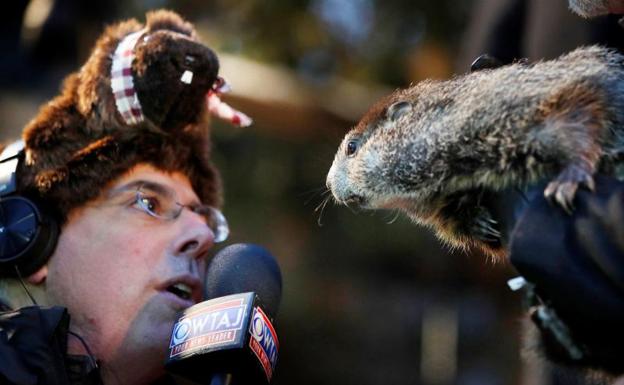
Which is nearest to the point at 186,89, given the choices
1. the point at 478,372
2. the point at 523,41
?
the point at 523,41

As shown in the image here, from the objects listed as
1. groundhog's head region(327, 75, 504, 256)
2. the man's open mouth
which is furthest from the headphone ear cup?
groundhog's head region(327, 75, 504, 256)

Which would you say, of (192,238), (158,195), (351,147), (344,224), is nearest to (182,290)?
(192,238)

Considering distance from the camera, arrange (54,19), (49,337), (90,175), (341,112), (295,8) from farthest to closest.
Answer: (295,8) → (341,112) → (54,19) → (90,175) → (49,337)

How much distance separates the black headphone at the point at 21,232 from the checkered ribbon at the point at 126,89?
263mm

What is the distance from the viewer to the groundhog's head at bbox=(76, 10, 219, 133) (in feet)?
6.18

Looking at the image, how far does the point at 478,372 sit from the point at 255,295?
4383 mm

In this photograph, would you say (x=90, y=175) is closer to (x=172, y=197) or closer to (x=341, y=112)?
(x=172, y=197)

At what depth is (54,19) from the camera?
14.1 feet

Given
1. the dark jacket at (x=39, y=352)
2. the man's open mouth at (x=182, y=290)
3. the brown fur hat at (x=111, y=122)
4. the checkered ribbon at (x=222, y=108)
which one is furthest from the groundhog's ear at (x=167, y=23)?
the dark jacket at (x=39, y=352)

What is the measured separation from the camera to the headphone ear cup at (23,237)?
5.91 feet

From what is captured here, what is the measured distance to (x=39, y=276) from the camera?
1.86 meters

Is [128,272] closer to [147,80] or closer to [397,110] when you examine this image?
[147,80]

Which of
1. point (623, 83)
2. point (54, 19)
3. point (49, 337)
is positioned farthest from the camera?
point (54, 19)

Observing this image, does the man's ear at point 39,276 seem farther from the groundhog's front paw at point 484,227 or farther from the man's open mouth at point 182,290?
the groundhog's front paw at point 484,227
